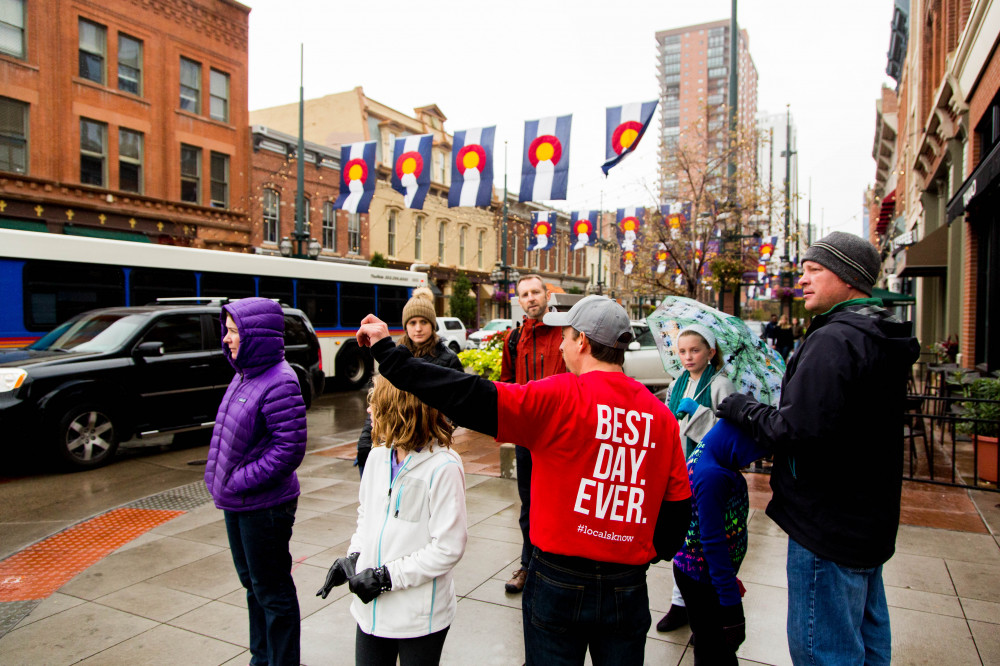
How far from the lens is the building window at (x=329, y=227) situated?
30797 millimetres

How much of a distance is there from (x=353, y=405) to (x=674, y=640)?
10564 millimetres

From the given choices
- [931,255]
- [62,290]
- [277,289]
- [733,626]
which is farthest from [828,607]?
[931,255]

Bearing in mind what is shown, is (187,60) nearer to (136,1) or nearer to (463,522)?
(136,1)

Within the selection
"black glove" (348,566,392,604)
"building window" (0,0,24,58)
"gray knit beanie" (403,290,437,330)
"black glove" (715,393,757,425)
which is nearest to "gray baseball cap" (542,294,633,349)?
"black glove" (715,393,757,425)

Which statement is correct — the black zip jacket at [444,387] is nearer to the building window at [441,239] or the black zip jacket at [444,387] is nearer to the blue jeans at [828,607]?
the blue jeans at [828,607]

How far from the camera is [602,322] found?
2062 millimetres

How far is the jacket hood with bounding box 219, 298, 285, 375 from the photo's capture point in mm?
3123

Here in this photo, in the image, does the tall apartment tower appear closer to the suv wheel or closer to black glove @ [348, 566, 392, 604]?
the suv wheel

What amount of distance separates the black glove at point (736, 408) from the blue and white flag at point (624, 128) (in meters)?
10.7

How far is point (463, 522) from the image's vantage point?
7.70ft

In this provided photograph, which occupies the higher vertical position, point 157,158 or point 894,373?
point 157,158

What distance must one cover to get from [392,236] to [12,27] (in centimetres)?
1926

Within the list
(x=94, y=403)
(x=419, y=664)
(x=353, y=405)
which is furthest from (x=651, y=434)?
(x=353, y=405)

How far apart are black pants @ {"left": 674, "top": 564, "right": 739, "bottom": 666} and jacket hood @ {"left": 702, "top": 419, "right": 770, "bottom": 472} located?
0.61 metres
